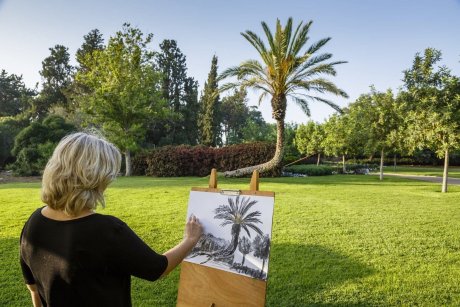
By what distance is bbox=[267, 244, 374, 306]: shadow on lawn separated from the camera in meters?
3.84

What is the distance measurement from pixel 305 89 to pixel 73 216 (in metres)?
16.9

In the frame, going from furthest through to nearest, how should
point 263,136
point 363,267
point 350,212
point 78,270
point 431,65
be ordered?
point 263,136 → point 431,65 → point 350,212 → point 363,267 → point 78,270

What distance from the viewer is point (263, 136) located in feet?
140

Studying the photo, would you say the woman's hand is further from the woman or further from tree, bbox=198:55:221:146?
tree, bbox=198:55:221:146


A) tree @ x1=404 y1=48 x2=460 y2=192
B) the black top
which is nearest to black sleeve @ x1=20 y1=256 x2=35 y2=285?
the black top

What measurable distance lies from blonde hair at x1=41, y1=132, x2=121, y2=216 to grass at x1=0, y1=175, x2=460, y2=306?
8.62 feet

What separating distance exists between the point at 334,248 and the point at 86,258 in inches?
195

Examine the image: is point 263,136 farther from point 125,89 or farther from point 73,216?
point 73,216

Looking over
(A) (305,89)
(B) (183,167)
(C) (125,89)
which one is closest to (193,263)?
(A) (305,89)

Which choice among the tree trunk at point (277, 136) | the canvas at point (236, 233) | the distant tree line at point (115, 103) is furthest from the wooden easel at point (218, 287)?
the tree trunk at point (277, 136)

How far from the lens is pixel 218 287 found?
2773 millimetres

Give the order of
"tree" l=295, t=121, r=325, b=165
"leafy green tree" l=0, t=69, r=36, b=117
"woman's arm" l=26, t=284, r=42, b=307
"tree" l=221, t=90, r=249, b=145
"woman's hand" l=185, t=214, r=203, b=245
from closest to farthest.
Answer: "woman's arm" l=26, t=284, r=42, b=307, "woman's hand" l=185, t=214, r=203, b=245, "tree" l=295, t=121, r=325, b=165, "leafy green tree" l=0, t=69, r=36, b=117, "tree" l=221, t=90, r=249, b=145

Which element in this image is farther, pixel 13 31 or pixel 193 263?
pixel 13 31

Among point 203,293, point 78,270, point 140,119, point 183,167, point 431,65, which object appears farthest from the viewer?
point 140,119
